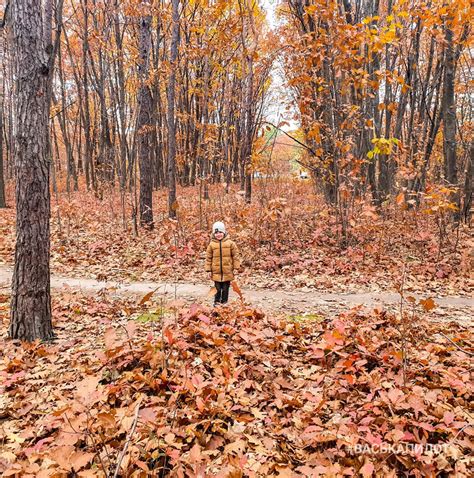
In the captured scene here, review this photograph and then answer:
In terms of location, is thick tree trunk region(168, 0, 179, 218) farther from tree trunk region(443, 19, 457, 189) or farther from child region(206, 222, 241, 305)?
tree trunk region(443, 19, 457, 189)

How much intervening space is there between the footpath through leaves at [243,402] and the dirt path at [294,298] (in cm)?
115

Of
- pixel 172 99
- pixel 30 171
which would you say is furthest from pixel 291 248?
pixel 30 171

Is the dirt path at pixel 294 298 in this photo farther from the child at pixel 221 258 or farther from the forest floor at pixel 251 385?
the child at pixel 221 258

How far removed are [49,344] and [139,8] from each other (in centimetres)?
985

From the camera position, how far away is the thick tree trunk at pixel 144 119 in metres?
11.0

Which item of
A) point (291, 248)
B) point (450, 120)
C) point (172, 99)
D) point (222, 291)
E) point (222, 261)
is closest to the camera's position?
point (222, 261)

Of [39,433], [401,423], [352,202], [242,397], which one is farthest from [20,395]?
[352,202]

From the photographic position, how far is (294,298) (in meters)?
6.91

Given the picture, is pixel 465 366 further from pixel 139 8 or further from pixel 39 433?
pixel 139 8

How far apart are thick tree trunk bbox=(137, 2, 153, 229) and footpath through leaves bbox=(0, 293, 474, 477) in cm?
772

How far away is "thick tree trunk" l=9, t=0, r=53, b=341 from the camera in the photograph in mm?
4258

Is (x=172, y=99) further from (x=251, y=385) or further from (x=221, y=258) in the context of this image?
(x=251, y=385)

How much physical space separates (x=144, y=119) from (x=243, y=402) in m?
10.5

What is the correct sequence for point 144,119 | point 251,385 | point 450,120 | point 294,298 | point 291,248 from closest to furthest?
point 251,385, point 294,298, point 291,248, point 450,120, point 144,119
